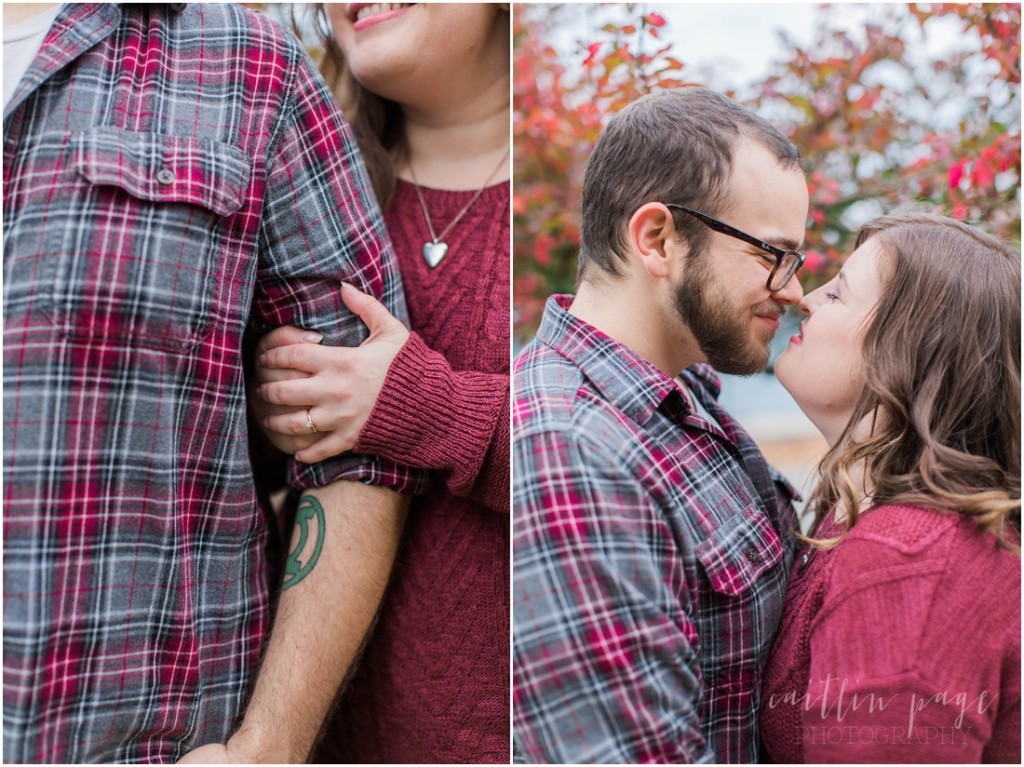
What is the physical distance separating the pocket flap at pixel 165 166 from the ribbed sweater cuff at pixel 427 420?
1.20 ft

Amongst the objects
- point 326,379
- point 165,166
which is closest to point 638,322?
point 326,379

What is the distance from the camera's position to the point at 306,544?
4.86 ft

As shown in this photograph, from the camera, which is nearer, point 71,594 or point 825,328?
point 71,594

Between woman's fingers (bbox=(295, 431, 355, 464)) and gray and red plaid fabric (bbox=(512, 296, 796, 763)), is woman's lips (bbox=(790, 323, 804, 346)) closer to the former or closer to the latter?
gray and red plaid fabric (bbox=(512, 296, 796, 763))

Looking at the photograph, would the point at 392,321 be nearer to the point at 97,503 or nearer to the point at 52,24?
the point at 97,503

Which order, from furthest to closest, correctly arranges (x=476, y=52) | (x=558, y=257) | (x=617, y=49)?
(x=558, y=257) < (x=617, y=49) < (x=476, y=52)

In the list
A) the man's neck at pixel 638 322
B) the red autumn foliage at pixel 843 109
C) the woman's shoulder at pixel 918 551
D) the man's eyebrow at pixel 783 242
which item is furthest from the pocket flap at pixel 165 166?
the woman's shoulder at pixel 918 551

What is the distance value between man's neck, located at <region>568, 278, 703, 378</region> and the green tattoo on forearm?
57cm

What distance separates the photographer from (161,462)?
1295 millimetres

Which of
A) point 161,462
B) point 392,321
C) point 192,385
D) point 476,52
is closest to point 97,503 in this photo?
point 161,462

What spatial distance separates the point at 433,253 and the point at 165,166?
508mm

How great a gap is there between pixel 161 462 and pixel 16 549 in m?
0.22

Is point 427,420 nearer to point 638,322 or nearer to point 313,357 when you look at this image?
point 313,357

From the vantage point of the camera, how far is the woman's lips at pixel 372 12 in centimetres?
159
